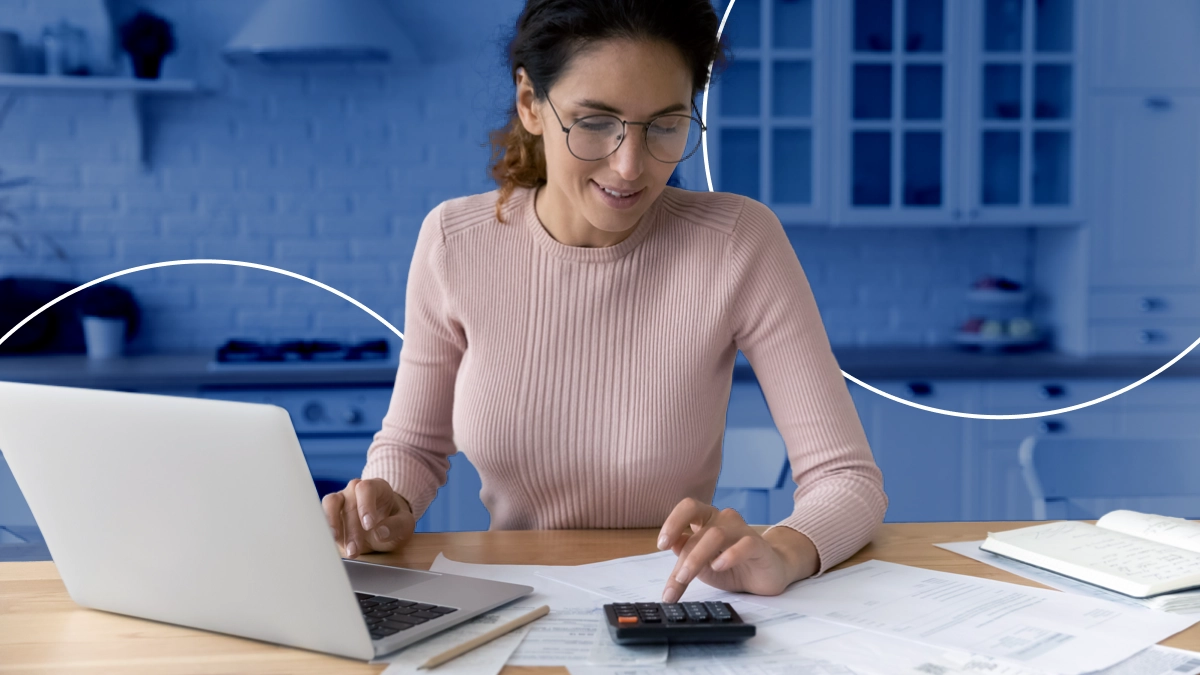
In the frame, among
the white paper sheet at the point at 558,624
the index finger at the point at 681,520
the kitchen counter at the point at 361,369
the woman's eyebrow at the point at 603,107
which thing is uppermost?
the woman's eyebrow at the point at 603,107

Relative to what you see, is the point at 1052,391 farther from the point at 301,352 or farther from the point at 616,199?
the point at 616,199

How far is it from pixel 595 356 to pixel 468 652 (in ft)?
1.88

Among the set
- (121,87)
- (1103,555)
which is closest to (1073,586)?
(1103,555)

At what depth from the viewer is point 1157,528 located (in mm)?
1075

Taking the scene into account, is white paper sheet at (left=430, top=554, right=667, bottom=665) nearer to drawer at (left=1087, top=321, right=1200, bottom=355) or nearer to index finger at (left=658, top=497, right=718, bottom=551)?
index finger at (left=658, top=497, right=718, bottom=551)

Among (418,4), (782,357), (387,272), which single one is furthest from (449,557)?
(418,4)

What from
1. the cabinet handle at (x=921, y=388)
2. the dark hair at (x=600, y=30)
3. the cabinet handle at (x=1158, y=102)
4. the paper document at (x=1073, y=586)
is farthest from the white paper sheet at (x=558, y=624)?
the cabinet handle at (x=1158, y=102)

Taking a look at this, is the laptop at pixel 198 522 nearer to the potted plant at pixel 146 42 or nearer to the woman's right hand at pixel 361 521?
the woman's right hand at pixel 361 521

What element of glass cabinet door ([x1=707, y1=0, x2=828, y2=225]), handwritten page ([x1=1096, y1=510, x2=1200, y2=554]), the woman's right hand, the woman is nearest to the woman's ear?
the woman

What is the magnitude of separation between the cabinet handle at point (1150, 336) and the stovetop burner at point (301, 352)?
7.83 feet

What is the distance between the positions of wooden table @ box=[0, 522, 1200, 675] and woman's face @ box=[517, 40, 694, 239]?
14.9 inches

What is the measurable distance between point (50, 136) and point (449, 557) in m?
2.89

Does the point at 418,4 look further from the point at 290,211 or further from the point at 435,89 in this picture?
the point at 290,211

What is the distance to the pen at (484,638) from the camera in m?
0.74
